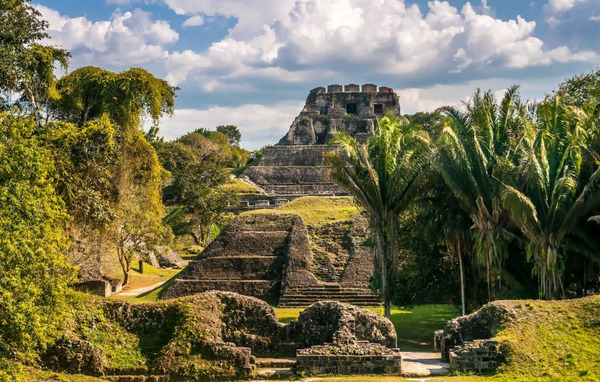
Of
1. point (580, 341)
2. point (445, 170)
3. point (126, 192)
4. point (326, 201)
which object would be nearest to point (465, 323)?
point (580, 341)

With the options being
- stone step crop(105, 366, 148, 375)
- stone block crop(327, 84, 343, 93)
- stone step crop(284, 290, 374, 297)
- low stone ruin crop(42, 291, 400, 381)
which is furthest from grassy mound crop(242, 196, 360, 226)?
stone block crop(327, 84, 343, 93)

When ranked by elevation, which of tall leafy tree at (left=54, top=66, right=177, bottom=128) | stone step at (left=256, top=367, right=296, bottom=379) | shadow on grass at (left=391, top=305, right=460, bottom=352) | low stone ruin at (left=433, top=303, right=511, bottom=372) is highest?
tall leafy tree at (left=54, top=66, right=177, bottom=128)

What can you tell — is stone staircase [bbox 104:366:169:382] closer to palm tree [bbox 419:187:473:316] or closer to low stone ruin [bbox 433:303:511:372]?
low stone ruin [bbox 433:303:511:372]

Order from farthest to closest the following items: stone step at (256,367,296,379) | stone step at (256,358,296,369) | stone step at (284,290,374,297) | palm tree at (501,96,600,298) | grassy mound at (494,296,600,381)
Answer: stone step at (284,290,374,297)
palm tree at (501,96,600,298)
stone step at (256,358,296,369)
stone step at (256,367,296,379)
grassy mound at (494,296,600,381)

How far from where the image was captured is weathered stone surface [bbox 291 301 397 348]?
1364 centimetres

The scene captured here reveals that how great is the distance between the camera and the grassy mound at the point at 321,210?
3020 cm

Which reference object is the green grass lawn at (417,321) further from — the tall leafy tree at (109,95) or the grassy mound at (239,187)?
the grassy mound at (239,187)

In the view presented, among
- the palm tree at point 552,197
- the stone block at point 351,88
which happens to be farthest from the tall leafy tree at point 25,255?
the stone block at point 351,88

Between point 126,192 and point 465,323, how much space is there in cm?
1672

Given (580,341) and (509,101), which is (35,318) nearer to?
(580,341)

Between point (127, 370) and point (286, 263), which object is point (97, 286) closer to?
point (286, 263)

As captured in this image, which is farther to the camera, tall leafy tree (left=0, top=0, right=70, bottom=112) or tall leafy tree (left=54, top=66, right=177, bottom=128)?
tall leafy tree (left=54, top=66, right=177, bottom=128)

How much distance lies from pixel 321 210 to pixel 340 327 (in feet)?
59.8

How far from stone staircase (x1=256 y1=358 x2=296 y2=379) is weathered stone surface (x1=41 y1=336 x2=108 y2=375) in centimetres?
336
